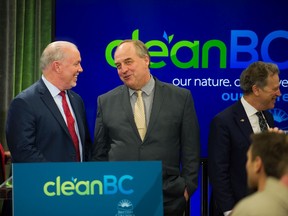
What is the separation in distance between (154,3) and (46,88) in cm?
168

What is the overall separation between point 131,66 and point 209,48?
4.72 ft

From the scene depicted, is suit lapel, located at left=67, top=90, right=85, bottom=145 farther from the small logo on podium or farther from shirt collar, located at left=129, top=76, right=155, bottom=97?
the small logo on podium

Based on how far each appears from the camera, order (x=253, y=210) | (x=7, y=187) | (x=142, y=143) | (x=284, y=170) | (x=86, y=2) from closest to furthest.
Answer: (x=253, y=210) → (x=284, y=170) → (x=7, y=187) → (x=142, y=143) → (x=86, y=2)

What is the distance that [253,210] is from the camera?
2219mm

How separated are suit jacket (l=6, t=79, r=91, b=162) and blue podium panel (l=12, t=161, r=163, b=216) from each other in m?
0.60

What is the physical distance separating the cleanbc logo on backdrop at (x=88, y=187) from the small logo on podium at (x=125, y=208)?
1.9 inches

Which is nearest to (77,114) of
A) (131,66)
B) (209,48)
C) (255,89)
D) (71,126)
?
(71,126)

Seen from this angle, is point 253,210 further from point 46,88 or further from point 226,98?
point 226,98

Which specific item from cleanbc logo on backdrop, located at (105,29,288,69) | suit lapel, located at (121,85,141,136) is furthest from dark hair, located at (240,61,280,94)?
cleanbc logo on backdrop, located at (105,29,288,69)

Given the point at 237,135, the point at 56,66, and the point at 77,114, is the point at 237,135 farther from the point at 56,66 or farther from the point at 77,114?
the point at 56,66

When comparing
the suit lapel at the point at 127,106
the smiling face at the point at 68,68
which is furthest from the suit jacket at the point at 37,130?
the suit lapel at the point at 127,106

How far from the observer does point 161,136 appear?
387 centimetres

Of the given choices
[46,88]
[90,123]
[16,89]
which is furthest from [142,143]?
[16,89]

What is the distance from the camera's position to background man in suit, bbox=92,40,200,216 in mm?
3863
